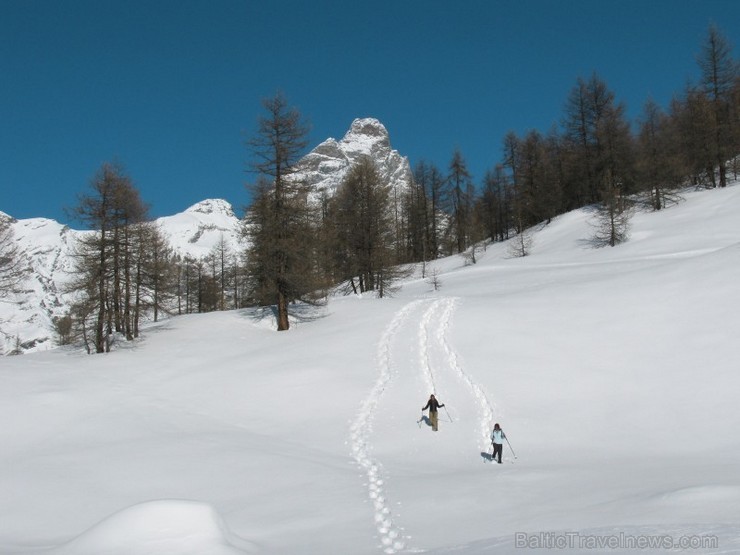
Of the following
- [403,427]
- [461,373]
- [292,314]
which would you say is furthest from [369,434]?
[292,314]

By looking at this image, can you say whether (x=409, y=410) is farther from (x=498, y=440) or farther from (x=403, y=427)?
(x=498, y=440)

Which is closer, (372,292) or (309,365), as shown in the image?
(309,365)

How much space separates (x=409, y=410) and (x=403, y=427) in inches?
43.2

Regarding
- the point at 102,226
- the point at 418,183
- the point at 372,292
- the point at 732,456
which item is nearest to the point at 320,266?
the point at 372,292

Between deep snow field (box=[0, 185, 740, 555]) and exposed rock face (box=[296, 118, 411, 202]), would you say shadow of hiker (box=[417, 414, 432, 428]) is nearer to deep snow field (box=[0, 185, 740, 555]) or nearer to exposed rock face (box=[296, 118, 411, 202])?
deep snow field (box=[0, 185, 740, 555])

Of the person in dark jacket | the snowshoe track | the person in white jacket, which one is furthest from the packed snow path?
Result: the person in white jacket

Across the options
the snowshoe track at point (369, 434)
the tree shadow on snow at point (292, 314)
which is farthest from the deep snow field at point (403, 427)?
the tree shadow on snow at point (292, 314)

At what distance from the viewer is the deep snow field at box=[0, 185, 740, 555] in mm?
7066

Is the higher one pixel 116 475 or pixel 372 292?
pixel 372 292

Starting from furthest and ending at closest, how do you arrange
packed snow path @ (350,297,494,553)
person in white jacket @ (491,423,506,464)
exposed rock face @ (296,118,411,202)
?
A: exposed rock face @ (296,118,411,202), person in white jacket @ (491,423,506,464), packed snow path @ (350,297,494,553)

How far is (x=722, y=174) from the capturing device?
42656mm

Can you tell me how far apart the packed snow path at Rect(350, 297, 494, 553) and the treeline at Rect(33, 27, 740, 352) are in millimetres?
6844

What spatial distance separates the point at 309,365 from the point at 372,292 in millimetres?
17515

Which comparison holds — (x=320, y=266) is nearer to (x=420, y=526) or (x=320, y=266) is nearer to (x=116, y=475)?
(x=116, y=475)
